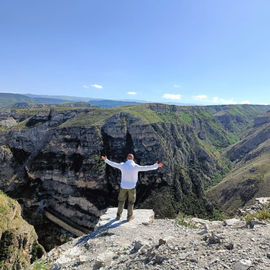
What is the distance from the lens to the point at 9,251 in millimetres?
28969

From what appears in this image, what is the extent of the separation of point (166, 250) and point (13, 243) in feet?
108

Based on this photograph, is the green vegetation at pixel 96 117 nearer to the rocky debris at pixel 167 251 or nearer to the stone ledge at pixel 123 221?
the stone ledge at pixel 123 221

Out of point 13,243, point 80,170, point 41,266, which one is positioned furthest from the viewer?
point 80,170

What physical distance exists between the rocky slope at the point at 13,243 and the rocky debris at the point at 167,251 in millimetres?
22661

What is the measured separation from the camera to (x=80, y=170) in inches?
3120

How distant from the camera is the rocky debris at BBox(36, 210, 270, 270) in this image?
5261 millimetres

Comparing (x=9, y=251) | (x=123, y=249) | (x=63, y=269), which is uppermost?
(x=123, y=249)

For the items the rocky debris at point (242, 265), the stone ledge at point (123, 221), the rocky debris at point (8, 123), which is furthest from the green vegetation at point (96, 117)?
the rocky debris at point (242, 265)

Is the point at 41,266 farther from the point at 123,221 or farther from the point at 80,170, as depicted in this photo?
the point at 80,170

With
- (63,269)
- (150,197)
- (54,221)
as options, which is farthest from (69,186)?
(63,269)

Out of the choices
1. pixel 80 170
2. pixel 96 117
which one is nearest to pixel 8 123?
pixel 96 117

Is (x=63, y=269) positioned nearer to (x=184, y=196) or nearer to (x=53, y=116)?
(x=184, y=196)

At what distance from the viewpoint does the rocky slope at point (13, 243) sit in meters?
27.8

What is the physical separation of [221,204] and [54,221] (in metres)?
65.4
